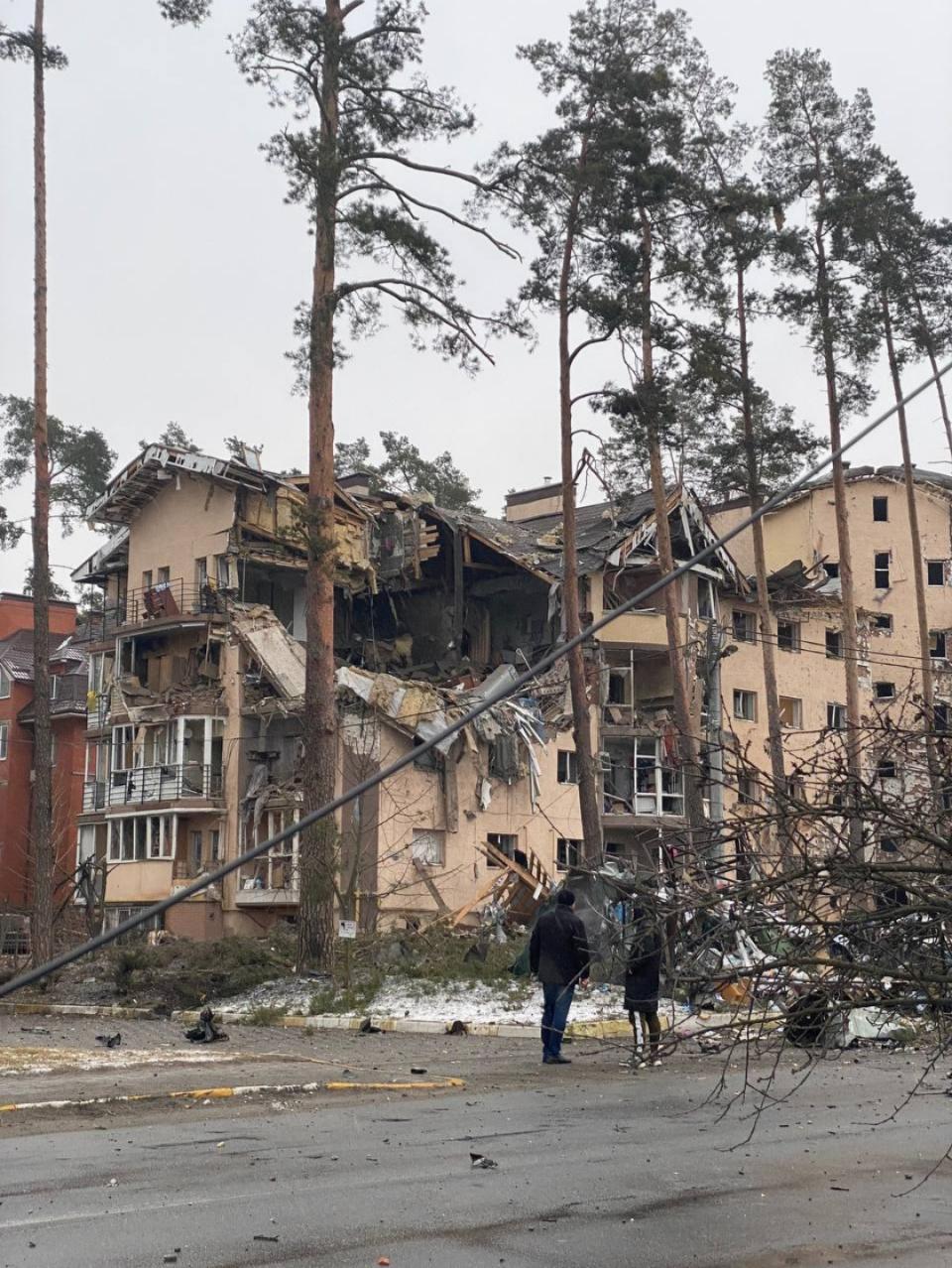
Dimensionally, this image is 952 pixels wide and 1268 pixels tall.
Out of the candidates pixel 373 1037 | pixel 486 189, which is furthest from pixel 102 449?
pixel 373 1037

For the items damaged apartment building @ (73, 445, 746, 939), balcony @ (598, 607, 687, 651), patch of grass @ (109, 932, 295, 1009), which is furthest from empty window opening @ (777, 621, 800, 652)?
patch of grass @ (109, 932, 295, 1009)

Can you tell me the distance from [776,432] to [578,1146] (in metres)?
29.7

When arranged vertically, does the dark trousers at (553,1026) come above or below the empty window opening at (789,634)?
below

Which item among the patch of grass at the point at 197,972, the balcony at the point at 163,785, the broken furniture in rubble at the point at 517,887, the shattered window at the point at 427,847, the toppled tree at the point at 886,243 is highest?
the toppled tree at the point at 886,243

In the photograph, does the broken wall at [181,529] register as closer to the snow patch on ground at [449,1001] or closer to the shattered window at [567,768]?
the shattered window at [567,768]

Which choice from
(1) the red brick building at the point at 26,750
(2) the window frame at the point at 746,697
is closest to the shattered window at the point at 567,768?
(2) the window frame at the point at 746,697

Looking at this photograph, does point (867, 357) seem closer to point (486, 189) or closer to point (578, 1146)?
point (486, 189)

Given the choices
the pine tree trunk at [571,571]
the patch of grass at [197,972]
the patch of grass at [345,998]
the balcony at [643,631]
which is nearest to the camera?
the patch of grass at [345,998]

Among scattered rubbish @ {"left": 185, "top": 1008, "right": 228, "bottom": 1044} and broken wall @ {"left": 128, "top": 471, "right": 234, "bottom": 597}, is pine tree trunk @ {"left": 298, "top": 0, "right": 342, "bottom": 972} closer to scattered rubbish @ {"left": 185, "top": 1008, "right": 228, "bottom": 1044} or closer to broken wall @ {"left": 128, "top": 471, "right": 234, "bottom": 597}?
scattered rubbish @ {"left": 185, "top": 1008, "right": 228, "bottom": 1044}

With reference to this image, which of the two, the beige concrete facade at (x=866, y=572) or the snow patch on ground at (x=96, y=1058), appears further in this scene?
the beige concrete facade at (x=866, y=572)

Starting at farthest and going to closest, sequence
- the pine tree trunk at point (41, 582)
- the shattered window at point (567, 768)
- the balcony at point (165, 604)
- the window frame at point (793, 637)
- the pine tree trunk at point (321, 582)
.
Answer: the window frame at point (793, 637)
the balcony at point (165, 604)
the shattered window at point (567, 768)
the pine tree trunk at point (41, 582)
the pine tree trunk at point (321, 582)

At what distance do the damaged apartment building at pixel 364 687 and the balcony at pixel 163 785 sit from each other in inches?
3.8

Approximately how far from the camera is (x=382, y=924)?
39.4 meters

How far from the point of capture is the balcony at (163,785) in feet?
147
